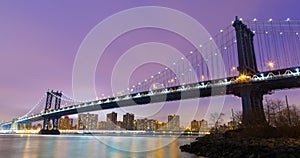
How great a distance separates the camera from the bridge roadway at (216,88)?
3578cm

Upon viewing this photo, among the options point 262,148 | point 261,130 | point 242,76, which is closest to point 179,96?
point 242,76

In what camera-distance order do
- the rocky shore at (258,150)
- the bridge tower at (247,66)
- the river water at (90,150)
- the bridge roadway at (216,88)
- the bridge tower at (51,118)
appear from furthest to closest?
1. the bridge tower at (51,118)
2. the bridge tower at (247,66)
3. the bridge roadway at (216,88)
4. the river water at (90,150)
5. the rocky shore at (258,150)

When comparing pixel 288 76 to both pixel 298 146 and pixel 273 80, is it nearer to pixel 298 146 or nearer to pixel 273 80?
pixel 273 80

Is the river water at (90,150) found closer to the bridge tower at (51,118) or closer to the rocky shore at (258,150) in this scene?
the rocky shore at (258,150)

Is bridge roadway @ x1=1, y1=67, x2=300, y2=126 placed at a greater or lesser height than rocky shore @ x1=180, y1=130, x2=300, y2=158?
greater

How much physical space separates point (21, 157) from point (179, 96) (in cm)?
3292

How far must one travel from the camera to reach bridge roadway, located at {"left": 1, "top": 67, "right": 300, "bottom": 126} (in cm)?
3578

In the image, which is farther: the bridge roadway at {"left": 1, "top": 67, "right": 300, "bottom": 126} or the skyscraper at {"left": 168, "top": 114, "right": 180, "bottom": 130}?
the skyscraper at {"left": 168, "top": 114, "right": 180, "bottom": 130}

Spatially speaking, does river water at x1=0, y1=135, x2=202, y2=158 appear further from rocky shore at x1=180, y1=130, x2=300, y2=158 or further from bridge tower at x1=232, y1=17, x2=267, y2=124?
bridge tower at x1=232, y1=17, x2=267, y2=124

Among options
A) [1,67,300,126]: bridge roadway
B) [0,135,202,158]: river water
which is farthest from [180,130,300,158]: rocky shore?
[1,67,300,126]: bridge roadway

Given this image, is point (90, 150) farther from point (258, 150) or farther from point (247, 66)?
point (247, 66)

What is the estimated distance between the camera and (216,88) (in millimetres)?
40250

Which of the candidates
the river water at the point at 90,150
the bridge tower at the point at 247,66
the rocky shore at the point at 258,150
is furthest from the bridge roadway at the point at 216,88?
the rocky shore at the point at 258,150

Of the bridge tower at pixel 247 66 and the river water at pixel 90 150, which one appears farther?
the bridge tower at pixel 247 66
